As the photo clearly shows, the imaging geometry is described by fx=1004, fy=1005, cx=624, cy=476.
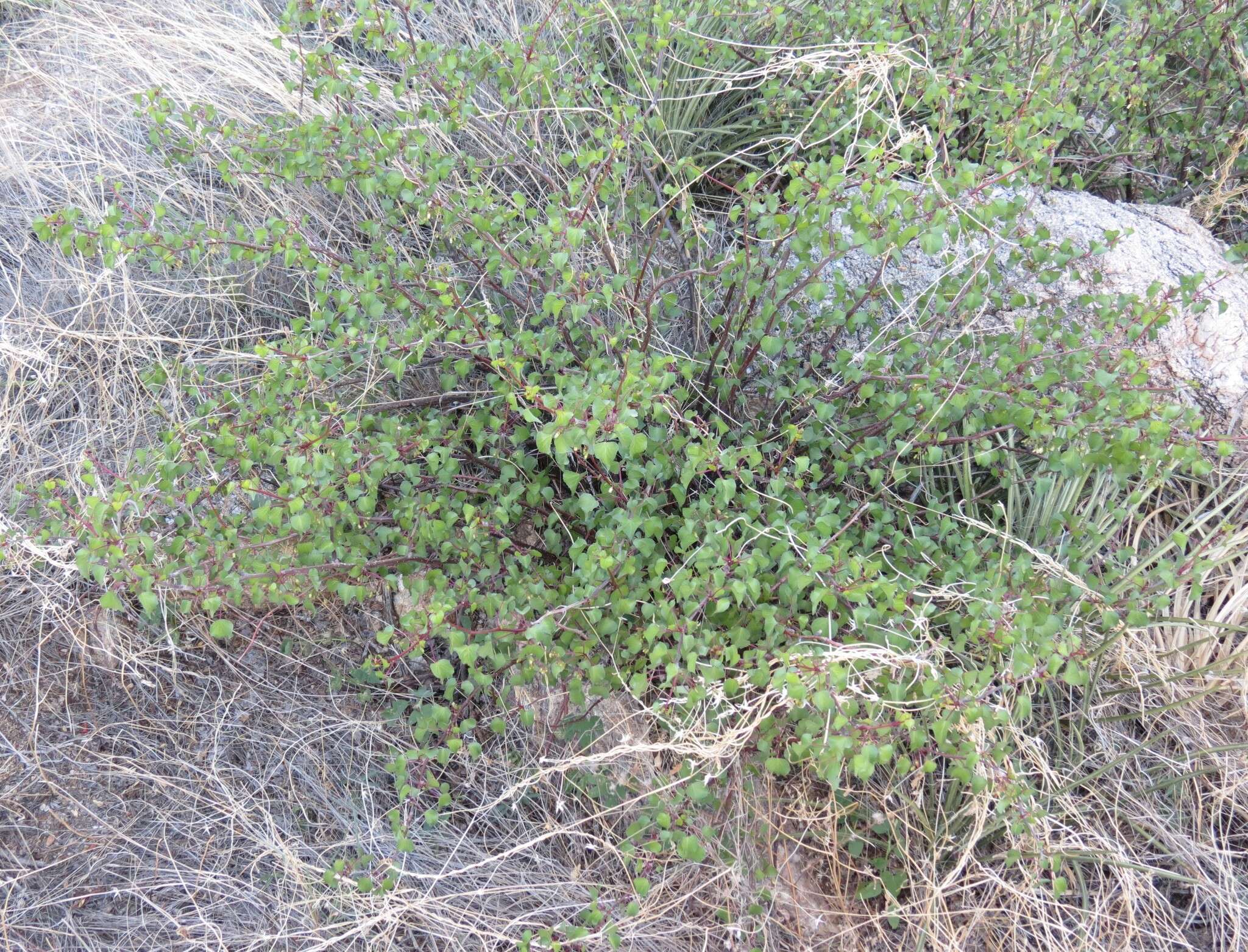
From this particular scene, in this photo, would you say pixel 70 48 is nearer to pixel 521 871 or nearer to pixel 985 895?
pixel 521 871

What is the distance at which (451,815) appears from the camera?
2.18m

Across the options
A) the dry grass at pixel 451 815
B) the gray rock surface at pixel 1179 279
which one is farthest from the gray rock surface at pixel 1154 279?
the dry grass at pixel 451 815

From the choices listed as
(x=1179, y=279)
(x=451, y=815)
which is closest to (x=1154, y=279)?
(x=1179, y=279)

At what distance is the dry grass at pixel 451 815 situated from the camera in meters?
1.96

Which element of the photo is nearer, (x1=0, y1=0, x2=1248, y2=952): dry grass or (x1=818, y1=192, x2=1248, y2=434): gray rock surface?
(x1=0, y1=0, x2=1248, y2=952): dry grass

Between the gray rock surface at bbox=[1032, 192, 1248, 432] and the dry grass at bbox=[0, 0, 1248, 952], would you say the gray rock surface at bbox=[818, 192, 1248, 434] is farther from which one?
the dry grass at bbox=[0, 0, 1248, 952]

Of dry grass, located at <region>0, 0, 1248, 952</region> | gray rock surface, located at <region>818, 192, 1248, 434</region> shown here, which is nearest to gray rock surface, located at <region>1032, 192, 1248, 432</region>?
gray rock surface, located at <region>818, 192, 1248, 434</region>

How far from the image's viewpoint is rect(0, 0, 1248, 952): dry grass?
77.0 inches

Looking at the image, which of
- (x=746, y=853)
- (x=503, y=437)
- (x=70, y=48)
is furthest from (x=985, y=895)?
(x=70, y=48)

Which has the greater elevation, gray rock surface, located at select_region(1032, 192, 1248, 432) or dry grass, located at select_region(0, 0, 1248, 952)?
gray rock surface, located at select_region(1032, 192, 1248, 432)

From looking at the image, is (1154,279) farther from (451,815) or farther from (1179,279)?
(451,815)

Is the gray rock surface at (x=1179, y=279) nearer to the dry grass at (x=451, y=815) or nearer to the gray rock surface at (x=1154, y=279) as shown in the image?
the gray rock surface at (x=1154, y=279)

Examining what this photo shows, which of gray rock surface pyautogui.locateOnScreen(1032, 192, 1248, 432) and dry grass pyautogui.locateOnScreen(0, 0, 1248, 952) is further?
gray rock surface pyautogui.locateOnScreen(1032, 192, 1248, 432)

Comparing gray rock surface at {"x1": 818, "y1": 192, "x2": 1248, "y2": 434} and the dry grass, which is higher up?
gray rock surface at {"x1": 818, "y1": 192, "x2": 1248, "y2": 434}
